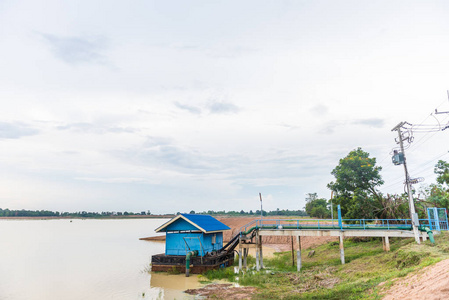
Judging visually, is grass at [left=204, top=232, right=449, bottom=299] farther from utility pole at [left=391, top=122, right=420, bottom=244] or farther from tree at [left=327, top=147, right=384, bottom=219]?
tree at [left=327, top=147, right=384, bottom=219]

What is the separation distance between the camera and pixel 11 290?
82.9 ft

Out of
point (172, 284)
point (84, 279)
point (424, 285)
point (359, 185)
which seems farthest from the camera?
point (359, 185)

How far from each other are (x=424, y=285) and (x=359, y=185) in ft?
76.0

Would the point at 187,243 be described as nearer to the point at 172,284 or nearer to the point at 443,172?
the point at 172,284

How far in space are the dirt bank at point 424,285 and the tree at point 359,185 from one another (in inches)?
787

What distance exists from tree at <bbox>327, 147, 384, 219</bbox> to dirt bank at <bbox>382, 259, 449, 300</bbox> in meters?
20.0

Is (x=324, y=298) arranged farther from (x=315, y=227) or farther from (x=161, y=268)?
(x=161, y=268)

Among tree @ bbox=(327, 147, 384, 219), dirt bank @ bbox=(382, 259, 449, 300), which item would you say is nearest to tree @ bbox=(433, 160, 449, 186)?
tree @ bbox=(327, 147, 384, 219)

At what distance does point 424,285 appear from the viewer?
1180 centimetres

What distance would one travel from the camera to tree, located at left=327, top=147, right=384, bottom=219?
33.0 metres

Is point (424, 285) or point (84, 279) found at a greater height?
point (424, 285)

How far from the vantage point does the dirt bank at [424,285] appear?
1061 cm

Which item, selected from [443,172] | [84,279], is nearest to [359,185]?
[443,172]


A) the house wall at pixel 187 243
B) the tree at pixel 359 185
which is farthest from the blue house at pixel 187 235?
the tree at pixel 359 185
